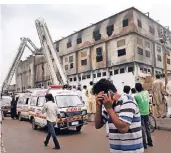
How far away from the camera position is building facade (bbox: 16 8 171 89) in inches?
972

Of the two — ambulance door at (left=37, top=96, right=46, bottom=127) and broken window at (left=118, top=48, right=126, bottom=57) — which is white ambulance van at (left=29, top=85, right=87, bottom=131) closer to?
ambulance door at (left=37, top=96, right=46, bottom=127)

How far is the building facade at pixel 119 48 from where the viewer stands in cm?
2469

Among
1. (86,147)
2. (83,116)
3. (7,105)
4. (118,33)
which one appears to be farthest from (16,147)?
(118,33)

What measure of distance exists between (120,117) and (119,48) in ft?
77.7

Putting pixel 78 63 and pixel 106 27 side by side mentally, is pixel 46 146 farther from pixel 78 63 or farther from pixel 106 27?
pixel 78 63

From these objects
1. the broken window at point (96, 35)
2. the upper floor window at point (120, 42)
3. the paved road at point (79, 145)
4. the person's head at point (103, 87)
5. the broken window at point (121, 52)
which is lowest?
the paved road at point (79, 145)

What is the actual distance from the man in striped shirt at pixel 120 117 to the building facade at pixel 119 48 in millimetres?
21209

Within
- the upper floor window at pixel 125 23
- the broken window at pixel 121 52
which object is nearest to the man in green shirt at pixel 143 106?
the broken window at pixel 121 52

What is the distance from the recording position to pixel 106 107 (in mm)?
2459

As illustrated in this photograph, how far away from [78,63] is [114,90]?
91.5 ft

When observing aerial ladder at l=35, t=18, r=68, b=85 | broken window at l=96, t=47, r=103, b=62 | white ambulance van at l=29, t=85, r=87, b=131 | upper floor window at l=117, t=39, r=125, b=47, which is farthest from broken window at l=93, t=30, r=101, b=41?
white ambulance van at l=29, t=85, r=87, b=131

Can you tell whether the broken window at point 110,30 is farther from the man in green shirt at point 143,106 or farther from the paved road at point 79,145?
the man in green shirt at point 143,106

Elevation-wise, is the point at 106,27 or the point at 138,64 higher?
the point at 106,27

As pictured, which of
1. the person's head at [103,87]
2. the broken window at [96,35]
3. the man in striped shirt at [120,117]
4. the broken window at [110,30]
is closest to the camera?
the man in striped shirt at [120,117]
